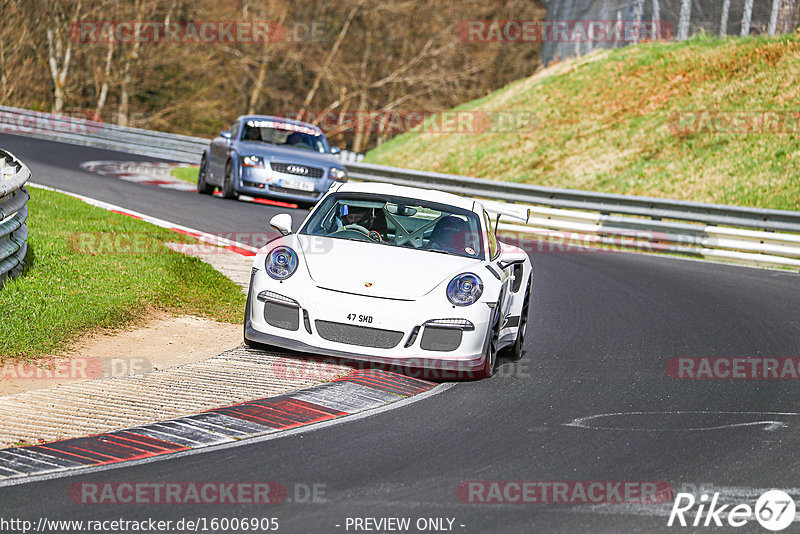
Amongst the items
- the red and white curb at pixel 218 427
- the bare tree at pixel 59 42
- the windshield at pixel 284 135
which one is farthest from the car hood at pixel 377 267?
the bare tree at pixel 59 42

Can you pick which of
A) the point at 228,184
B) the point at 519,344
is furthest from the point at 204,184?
the point at 519,344

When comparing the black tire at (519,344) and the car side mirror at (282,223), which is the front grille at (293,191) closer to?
the black tire at (519,344)

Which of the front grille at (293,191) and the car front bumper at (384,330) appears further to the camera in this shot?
the front grille at (293,191)

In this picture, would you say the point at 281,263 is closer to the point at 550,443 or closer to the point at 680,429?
the point at 550,443

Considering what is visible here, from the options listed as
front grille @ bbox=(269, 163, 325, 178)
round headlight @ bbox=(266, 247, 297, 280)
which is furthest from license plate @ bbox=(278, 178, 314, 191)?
round headlight @ bbox=(266, 247, 297, 280)

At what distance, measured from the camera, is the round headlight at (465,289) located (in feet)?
25.6

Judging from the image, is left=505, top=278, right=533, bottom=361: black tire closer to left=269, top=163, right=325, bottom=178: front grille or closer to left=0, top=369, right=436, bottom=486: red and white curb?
left=0, top=369, right=436, bottom=486: red and white curb

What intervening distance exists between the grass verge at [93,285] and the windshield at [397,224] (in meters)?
1.51

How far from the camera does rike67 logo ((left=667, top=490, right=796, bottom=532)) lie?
16.4ft

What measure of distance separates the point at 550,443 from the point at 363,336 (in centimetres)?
177

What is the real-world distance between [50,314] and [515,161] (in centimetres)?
2191

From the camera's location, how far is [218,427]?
20.2 ft

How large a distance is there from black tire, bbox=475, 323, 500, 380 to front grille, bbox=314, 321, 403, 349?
67cm

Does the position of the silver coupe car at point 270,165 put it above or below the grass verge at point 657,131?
below
